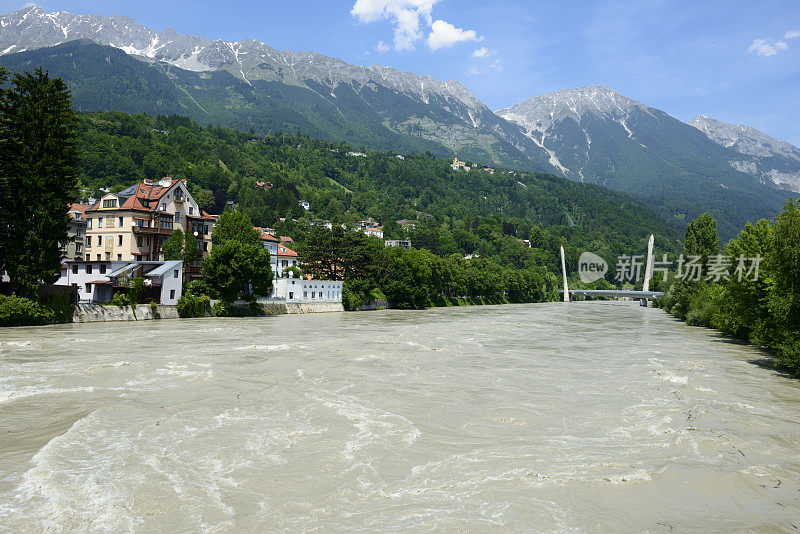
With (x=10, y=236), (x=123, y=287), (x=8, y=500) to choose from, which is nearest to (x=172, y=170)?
(x=123, y=287)

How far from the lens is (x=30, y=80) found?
4144 centimetres

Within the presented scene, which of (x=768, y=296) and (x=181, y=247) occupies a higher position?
(x=181, y=247)

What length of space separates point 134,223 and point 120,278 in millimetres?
11818

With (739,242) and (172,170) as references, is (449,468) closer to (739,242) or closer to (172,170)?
(739,242)

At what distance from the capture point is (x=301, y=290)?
75188 mm

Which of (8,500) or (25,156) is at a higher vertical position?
(25,156)

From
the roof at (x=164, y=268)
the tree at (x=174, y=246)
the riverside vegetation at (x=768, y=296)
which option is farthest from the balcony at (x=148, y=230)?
the riverside vegetation at (x=768, y=296)

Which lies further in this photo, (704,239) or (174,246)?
(704,239)

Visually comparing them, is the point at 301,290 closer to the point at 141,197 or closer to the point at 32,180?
the point at 141,197

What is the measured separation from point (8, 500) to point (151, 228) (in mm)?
60478

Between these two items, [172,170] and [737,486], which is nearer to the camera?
[737,486]

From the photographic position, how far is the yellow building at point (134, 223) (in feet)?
209

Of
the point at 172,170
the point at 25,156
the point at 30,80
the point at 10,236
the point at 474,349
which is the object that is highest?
the point at 172,170

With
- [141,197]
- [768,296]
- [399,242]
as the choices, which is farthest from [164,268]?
[399,242]
